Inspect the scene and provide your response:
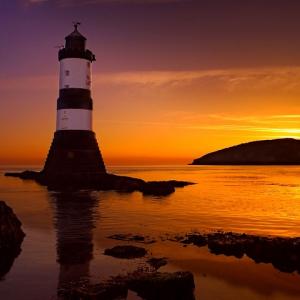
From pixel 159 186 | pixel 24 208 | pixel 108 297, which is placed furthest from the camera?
pixel 159 186

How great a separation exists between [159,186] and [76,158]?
9.30m

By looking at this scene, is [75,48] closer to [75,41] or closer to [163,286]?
[75,41]

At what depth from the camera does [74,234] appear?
754 inches

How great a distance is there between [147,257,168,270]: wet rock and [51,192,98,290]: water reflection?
6.54 ft

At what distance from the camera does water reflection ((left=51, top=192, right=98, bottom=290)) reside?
12.5m

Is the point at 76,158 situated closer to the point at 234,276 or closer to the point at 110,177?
the point at 110,177

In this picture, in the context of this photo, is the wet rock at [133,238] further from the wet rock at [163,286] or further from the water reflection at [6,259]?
the wet rock at [163,286]

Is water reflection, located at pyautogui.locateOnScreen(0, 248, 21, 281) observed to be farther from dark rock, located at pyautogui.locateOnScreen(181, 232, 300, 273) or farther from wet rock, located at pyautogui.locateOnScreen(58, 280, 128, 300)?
dark rock, located at pyautogui.locateOnScreen(181, 232, 300, 273)

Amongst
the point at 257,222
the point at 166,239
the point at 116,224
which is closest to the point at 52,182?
the point at 116,224

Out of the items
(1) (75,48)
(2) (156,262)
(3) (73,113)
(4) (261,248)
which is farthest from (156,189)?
(2) (156,262)

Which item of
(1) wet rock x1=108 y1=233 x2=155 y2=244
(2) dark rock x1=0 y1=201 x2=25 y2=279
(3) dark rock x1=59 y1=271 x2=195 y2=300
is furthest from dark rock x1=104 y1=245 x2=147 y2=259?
(2) dark rock x1=0 y1=201 x2=25 y2=279

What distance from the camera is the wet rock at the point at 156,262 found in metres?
12.9

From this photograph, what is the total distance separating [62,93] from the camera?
41375 millimetres

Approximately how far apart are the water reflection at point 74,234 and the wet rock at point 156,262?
199 centimetres
